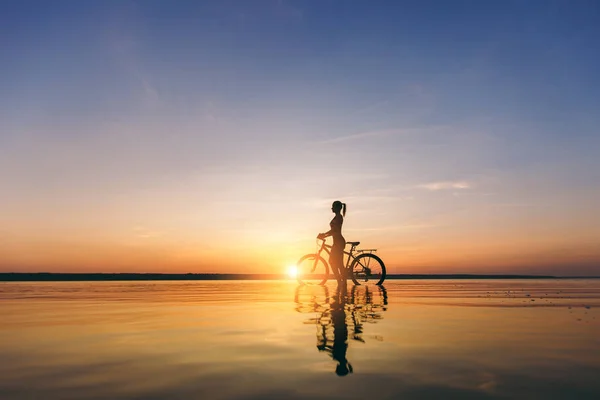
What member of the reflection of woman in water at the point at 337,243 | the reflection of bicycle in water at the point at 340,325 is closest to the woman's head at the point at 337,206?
the reflection of woman in water at the point at 337,243

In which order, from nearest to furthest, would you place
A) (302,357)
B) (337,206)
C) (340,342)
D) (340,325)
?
(302,357) → (340,342) → (340,325) → (337,206)

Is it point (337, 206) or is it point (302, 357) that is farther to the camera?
point (337, 206)

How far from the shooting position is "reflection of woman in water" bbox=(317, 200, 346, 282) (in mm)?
20144

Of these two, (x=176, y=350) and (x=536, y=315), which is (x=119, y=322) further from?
(x=536, y=315)

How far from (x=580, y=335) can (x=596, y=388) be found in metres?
3.72

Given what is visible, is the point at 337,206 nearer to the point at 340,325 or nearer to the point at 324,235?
the point at 324,235

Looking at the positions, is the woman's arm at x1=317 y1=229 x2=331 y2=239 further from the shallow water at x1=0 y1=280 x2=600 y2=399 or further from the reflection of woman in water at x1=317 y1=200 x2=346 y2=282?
the shallow water at x1=0 y1=280 x2=600 y2=399

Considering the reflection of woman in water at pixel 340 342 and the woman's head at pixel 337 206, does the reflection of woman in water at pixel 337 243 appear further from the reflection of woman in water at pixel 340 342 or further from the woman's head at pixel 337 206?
the reflection of woman in water at pixel 340 342

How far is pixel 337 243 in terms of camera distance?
20.5 m

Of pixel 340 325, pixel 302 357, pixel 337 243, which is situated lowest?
pixel 302 357

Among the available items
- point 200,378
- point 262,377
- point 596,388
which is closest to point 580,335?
point 596,388

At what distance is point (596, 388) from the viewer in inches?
164

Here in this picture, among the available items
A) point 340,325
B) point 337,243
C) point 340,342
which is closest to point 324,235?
point 337,243

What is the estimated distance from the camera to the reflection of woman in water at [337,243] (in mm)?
20144
